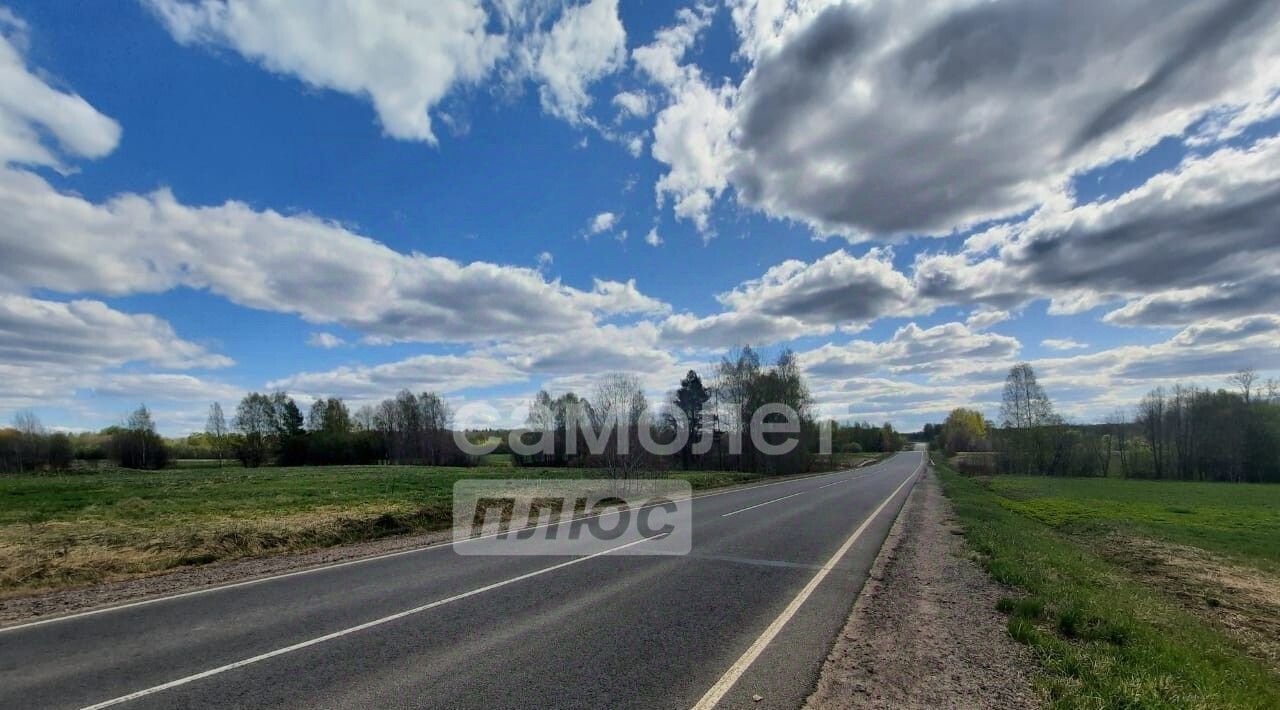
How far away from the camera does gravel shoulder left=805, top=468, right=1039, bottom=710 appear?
15.9 ft

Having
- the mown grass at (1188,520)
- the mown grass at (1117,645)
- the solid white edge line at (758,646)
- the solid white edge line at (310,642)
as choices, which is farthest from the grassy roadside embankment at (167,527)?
the mown grass at (1188,520)

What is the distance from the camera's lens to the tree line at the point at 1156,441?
64875 millimetres

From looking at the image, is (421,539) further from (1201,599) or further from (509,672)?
(1201,599)

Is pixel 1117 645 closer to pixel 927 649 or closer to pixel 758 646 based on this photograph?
pixel 927 649

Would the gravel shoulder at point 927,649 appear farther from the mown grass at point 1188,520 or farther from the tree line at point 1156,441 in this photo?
the tree line at point 1156,441

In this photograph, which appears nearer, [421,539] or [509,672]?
[509,672]

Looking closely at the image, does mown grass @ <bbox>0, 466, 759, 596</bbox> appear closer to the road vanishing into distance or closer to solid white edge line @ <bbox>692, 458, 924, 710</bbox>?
the road vanishing into distance

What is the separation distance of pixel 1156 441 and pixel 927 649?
9616 centimetres

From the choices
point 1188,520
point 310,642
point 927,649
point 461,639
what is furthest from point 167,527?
point 1188,520

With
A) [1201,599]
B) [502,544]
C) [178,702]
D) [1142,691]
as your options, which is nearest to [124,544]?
[502,544]

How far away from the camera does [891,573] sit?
10047 millimetres

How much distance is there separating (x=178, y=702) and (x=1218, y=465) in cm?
9695

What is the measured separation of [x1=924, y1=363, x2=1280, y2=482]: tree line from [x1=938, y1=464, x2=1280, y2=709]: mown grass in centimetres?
7416

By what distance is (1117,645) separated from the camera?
5.97 metres
